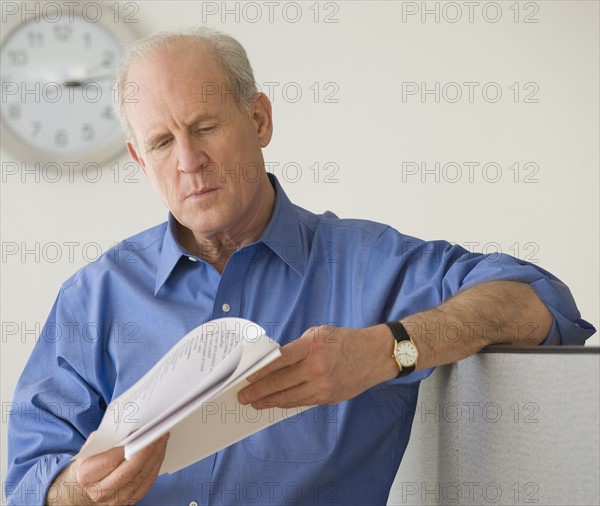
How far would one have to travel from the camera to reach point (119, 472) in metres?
0.93

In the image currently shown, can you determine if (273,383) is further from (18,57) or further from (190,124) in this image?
(18,57)

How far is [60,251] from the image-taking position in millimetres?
2559

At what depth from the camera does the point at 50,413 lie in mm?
1253

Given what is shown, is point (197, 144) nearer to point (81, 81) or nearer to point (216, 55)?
point (216, 55)

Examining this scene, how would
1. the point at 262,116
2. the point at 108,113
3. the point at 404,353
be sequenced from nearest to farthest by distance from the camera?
the point at 404,353 < the point at 262,116 < the point at 108,113

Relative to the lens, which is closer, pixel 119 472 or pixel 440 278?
pixel 119 472

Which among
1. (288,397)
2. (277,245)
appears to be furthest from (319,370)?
(277,245)

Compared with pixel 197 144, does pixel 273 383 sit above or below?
below

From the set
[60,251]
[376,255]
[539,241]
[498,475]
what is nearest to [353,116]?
[539,241]

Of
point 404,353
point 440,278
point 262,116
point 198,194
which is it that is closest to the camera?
point 404,353

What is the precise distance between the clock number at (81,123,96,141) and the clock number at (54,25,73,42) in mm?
252

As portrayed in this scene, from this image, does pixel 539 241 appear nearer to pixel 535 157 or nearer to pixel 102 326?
pixel 535 157

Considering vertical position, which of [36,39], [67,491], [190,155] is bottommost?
[67,491]

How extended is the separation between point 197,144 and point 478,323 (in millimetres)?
539
